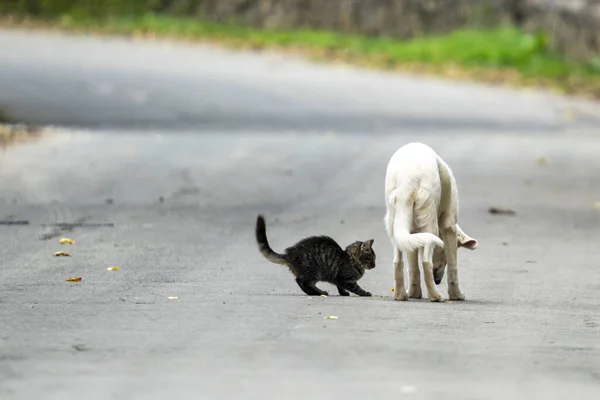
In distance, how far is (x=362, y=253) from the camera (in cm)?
1102

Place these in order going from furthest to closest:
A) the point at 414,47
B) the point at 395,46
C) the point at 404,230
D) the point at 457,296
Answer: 1. the point at 395,46
2. the point at 414,47
3. the point at 457,296
4. the point at 404,230

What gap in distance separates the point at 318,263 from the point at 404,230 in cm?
95

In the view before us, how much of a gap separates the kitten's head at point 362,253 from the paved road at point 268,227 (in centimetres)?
25

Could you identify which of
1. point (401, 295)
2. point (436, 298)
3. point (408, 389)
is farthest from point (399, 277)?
point (408, 389)

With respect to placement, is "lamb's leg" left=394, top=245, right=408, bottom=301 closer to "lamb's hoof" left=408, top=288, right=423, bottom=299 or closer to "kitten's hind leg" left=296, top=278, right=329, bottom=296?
"lamb's hoof" left=408, top=288, right=423, bottom=299

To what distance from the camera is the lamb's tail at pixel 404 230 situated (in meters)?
9.87

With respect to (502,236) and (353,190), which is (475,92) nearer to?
(353,190)

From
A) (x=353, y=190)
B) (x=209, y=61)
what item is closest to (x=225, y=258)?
(x=353, y=190)

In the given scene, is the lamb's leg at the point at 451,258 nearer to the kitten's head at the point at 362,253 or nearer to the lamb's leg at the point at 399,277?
the lamb's leg at the point at 399,277

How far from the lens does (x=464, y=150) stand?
2123 cm

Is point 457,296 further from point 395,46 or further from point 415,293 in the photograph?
point 395,46

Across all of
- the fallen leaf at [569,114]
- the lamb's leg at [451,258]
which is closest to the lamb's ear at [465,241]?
the lamb's leg at [451,258]

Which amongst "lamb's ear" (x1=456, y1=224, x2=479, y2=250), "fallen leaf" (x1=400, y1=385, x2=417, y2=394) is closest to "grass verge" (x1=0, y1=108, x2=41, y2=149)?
"lamb's ear" (x1=456, y1=224, x2=479, y2=250)

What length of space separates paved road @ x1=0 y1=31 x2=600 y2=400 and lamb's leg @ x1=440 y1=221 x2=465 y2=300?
0.23 meters
